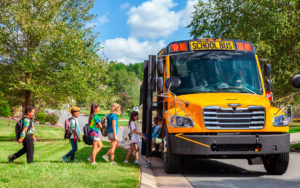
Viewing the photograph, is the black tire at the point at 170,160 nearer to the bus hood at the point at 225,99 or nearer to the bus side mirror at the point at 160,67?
the bus hood at the point at 225,99

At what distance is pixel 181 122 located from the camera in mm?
7895

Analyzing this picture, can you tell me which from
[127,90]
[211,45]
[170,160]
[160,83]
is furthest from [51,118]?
[127,90]

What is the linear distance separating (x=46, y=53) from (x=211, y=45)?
13.8 meters

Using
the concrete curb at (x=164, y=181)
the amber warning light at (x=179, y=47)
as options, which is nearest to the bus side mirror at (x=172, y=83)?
the amber warning light at (x=179, y=47)

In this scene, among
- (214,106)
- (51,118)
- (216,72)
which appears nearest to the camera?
(214,106)

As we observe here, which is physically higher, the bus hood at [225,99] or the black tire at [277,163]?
the bus hood at [225,99]

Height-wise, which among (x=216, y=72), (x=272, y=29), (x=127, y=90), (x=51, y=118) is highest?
(x=127, y=90)

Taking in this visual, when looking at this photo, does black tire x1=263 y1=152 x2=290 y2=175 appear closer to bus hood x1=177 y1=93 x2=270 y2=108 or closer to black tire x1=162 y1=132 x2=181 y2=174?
bus hood x1=177 y1=93 x2=270 y2=108

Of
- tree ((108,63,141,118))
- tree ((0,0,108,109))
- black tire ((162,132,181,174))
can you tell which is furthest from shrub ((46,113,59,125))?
tree ((108,63,141,118))

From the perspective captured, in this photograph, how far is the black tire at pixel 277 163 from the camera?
8188 millimetres

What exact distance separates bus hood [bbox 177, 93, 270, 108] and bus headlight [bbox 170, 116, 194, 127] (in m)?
0.36

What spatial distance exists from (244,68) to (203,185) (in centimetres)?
326

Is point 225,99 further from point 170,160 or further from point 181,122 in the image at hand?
point 170,160

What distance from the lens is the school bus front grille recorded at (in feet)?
25.6
